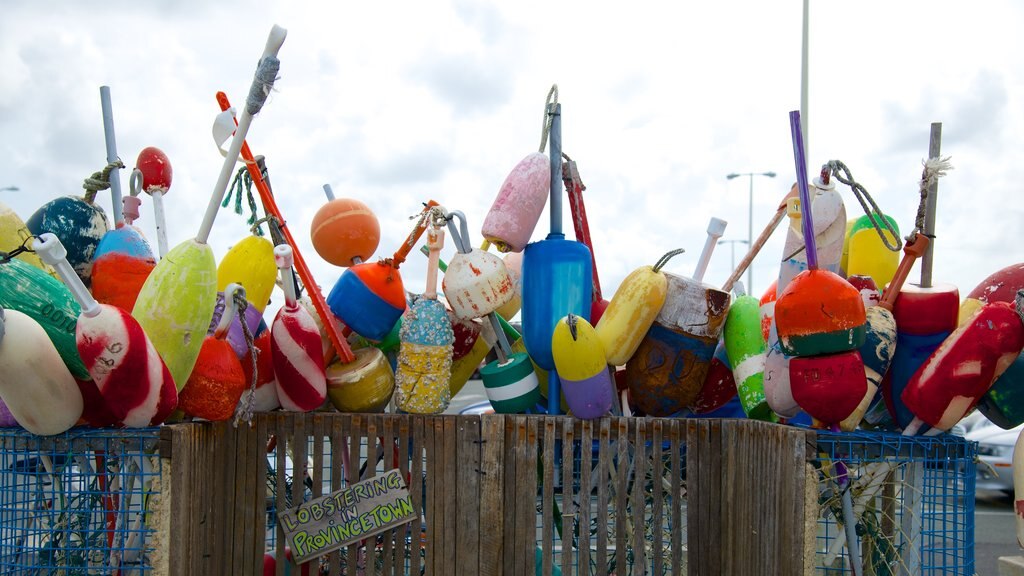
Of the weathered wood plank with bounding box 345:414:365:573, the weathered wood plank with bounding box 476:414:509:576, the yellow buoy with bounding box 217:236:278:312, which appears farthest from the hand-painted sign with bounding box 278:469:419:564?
the yellow buoy with bounding box 217:236:278:312

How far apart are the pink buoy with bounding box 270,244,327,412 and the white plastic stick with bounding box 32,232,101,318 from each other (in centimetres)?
75

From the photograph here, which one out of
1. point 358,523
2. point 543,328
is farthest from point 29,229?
point 543,328

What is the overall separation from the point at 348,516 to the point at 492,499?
23.7 inches

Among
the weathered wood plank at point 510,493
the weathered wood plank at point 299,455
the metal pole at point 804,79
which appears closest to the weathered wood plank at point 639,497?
the weathered wood plank at point 510,493

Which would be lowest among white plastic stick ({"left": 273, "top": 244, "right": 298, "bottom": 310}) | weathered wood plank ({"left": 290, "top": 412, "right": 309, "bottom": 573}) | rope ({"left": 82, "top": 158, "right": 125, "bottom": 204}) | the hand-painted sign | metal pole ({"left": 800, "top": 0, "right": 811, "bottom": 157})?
the hand-painted sign

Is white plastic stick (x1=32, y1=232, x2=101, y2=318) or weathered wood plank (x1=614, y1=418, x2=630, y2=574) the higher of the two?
white plastic stick (x1=32, y1=232, x2=101, y2=318)

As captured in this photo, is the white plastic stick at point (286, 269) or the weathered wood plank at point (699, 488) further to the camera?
the weathered wood plank at point (699, 488)

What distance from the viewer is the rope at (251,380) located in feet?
10.7

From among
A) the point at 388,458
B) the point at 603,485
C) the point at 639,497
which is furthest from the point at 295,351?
the point at 639,497

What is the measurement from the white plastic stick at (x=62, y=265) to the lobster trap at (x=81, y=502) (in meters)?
0.47

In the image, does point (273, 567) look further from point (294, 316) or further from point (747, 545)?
point (747, 545)

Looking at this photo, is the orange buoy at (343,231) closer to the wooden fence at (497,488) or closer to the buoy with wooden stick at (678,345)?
the wooden fence at (497,488)

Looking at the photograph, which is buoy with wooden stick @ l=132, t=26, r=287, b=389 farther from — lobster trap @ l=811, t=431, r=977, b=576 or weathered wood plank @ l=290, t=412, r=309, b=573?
lobster trap @ l=811, t=431, r=977, b=576

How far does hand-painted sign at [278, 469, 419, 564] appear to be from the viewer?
3605mm
